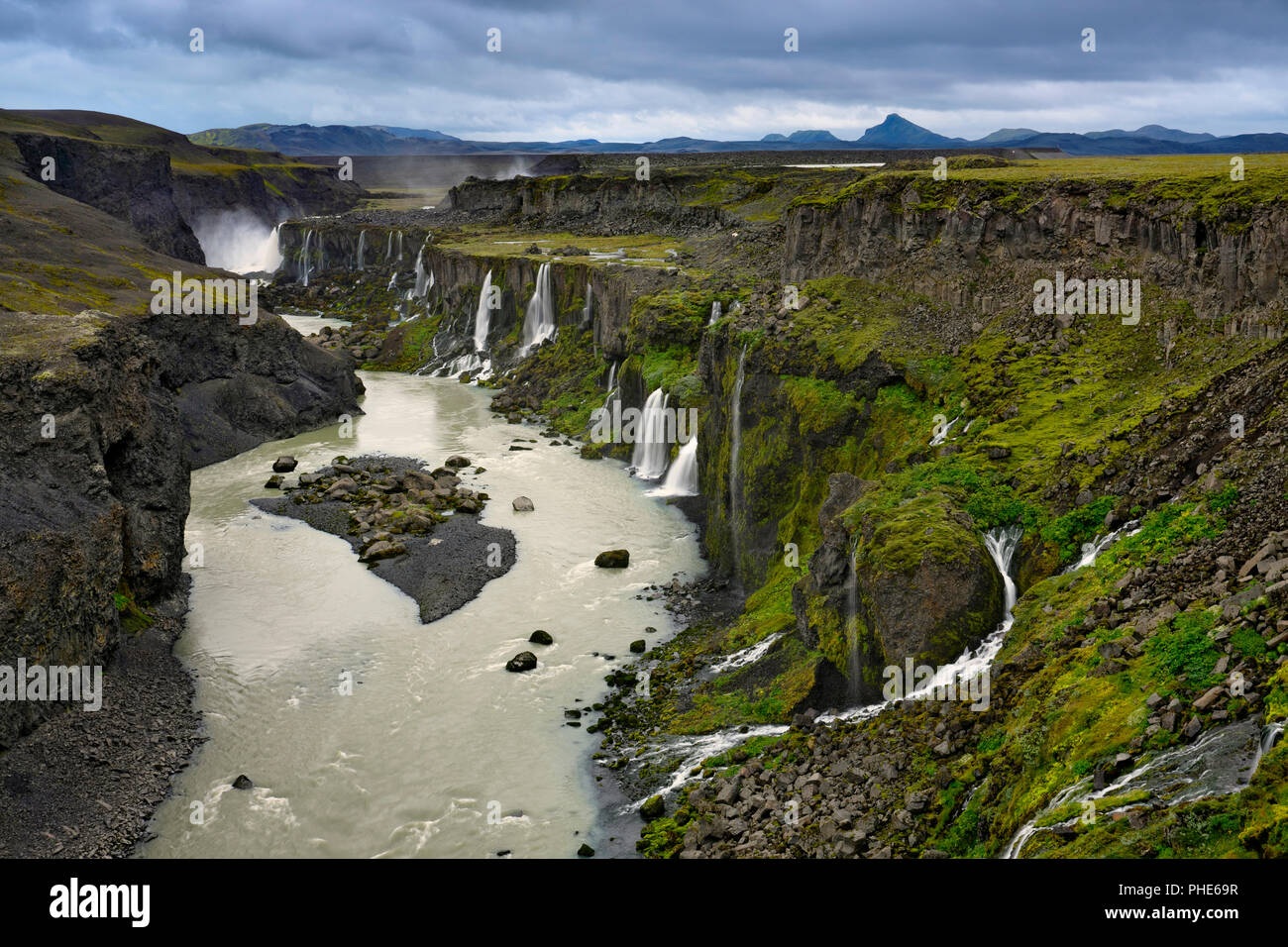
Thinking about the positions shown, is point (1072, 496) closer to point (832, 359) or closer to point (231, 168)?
point (832, 359)

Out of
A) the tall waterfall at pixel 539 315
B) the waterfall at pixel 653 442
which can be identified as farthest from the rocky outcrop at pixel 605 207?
the waterfall at pixel 653 442

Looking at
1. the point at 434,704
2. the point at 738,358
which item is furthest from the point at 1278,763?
the point at 738,358

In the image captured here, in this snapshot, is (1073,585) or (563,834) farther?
(563,834)

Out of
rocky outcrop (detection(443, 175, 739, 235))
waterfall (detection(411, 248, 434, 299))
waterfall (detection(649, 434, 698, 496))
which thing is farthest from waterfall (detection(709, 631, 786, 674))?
waterfall (detection(411, 248, 434, 299))

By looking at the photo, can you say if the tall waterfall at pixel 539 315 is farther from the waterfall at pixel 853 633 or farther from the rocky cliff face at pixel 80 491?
the waterfall at pixel 853 633

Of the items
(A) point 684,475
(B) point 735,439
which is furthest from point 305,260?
(B) point 735,439

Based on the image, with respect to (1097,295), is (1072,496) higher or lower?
lower

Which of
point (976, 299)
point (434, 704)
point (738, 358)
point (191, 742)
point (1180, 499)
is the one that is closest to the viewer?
point (1180, 499)

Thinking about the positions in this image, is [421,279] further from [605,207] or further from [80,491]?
[80,491]
